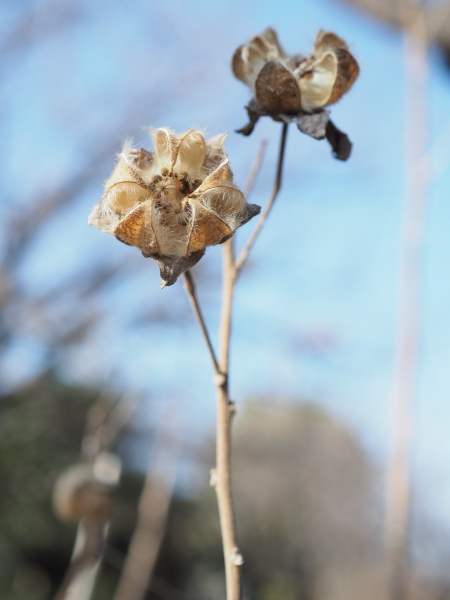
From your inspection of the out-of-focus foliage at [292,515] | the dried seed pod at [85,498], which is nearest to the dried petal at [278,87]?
the dried seed pod at [85,498]

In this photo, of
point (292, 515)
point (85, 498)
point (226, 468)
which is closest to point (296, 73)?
point (226, 468)

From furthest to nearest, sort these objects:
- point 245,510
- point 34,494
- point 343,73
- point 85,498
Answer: point 245,510
point 34,494
point 85,498
point 343,73

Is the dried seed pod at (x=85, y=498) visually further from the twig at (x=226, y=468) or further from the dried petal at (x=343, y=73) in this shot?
the dried petal at (x=343, y=73)

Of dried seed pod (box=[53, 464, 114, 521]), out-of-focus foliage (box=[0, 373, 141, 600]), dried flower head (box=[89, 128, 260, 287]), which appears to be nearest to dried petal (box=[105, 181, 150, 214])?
dried flower head (box=[89, 128, 260, 287])

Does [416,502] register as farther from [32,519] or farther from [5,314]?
[5,314]

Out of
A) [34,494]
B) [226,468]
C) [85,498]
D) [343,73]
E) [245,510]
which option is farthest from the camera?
[245,510]

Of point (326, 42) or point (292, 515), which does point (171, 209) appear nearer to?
point (326, 42)
